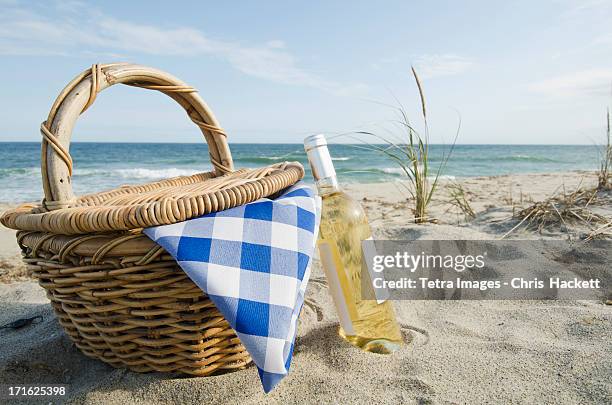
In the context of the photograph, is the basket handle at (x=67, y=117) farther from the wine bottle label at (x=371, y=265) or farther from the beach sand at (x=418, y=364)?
the wine bottle label at (x=371, y=265)

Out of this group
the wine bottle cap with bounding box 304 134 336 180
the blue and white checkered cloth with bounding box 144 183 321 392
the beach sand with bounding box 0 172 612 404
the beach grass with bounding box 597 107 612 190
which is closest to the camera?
the blue and white checkered cloth with bounding box 144 183 321 392

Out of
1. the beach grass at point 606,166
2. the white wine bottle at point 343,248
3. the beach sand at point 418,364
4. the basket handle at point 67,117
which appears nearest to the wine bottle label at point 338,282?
the white wine bottle at point 343,248

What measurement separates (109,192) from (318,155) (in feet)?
2.52

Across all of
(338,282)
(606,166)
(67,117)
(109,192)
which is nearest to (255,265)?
(338,282)

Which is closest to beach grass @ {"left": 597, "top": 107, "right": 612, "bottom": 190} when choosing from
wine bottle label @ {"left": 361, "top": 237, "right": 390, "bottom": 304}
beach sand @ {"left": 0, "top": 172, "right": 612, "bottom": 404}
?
beach sand @ {"left": 0, "top": 172, "right": 612, "bottom": 404}

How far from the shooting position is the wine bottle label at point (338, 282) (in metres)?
1.17

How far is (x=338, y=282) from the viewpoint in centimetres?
117

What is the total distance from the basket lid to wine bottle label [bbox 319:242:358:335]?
22cm

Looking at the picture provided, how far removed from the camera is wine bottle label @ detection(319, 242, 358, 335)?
3.83 feet

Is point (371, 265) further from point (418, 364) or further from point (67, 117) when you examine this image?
point (67, 117)

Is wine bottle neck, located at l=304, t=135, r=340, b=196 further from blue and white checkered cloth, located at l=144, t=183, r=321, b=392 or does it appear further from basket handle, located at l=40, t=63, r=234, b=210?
Result: basket handle, located at l=40, t=63, r=234, b=210

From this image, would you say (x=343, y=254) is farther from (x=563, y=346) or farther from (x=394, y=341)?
(x=563, y=346)

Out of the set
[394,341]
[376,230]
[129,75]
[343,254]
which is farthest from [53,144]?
[376,230]

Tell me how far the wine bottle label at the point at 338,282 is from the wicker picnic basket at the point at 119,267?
216 mm
